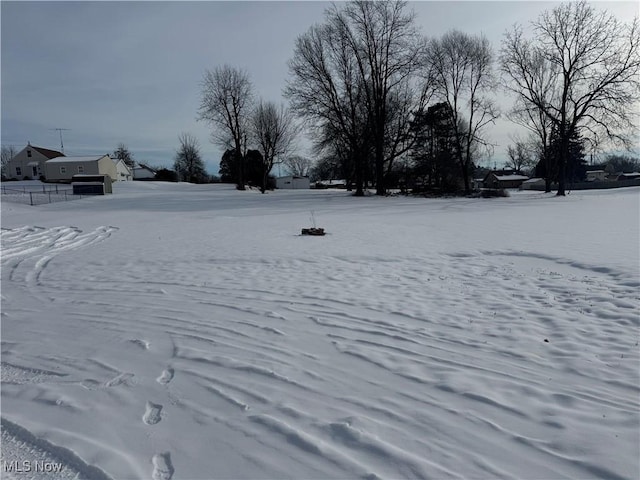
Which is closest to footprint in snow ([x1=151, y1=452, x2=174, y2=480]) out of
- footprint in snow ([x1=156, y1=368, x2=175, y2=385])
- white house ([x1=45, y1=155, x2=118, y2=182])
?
footprint in snow ([x1=156, y1=368, x2=175, y2=385])

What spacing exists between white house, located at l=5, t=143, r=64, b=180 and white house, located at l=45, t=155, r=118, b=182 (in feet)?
39.0

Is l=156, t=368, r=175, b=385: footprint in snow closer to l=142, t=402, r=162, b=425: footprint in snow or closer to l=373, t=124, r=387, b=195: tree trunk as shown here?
l=142, t=402, r=162, b=425: footprint in snow

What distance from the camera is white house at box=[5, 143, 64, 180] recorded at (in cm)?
6656

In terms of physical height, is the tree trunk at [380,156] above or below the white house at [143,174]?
below

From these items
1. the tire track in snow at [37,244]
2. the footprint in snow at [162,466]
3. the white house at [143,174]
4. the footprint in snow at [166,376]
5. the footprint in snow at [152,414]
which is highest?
the white house at [143,174]

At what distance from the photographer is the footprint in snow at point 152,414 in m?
3.18

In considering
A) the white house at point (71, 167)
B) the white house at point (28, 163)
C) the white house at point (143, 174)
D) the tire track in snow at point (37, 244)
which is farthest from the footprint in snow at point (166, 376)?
the white house at point (143, 174)

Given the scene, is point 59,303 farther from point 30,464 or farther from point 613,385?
point 613,385

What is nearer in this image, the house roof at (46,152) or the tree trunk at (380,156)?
the tree trunk at (380,156)

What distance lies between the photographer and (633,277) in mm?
6633

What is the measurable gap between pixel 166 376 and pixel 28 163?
8016 cm

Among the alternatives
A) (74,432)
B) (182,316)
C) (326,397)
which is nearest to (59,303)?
(182,316)

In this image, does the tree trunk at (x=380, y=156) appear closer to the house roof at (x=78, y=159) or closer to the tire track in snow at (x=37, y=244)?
the tire track in snow at (x=37, y=244)

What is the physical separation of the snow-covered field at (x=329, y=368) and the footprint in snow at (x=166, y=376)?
0.04 m
